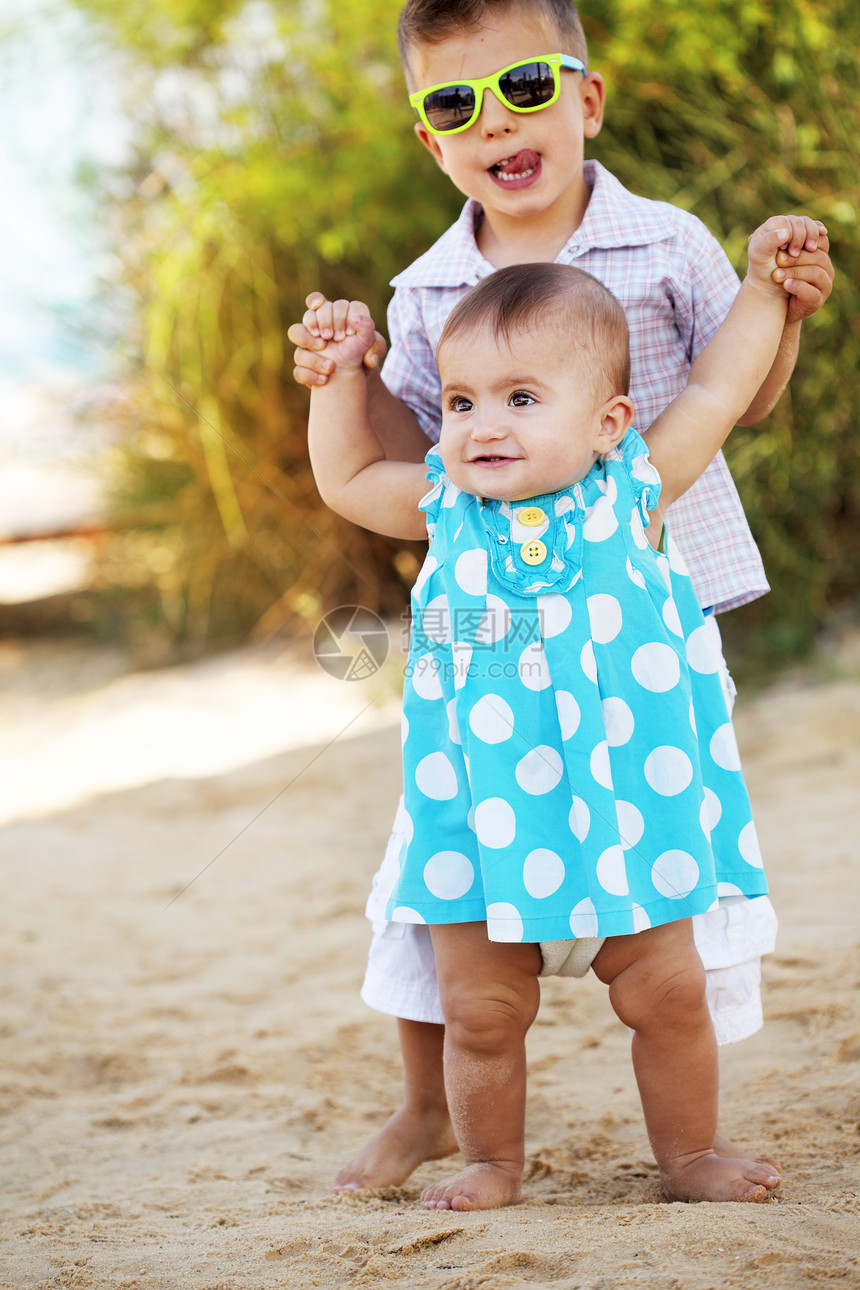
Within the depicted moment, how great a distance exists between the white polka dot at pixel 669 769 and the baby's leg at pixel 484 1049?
0.26 m

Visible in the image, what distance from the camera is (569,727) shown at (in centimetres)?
133

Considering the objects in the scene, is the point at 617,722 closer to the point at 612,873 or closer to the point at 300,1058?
the point at 612,873

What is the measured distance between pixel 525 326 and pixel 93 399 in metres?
4.59

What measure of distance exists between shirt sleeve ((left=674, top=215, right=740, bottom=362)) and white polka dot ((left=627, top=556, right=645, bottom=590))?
38 centimetres

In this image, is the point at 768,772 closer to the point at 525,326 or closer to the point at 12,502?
the point at 525,326

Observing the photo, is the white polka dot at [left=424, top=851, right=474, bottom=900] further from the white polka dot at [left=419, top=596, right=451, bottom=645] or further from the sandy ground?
the sandy ground

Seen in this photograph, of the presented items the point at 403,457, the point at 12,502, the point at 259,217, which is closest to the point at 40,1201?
the point at 403,457

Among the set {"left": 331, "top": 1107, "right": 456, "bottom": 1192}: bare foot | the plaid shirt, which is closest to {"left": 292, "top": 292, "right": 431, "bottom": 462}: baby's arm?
the plaid shirt

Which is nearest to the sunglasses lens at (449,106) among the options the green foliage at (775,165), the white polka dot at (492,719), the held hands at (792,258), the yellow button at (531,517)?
the held hands at (792,258)

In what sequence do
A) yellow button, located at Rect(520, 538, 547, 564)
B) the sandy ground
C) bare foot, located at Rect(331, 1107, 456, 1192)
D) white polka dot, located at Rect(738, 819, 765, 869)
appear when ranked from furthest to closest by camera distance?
1. bare foot, located at Rect(331, 1107, 456, 1192)
2. white polka dot, located at Rect(738, 819, 765, 869)
3. yellow button, located at Rect(520, 538, 547, 564)
4. the sandy ground

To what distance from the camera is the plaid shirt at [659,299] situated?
1.54 metres

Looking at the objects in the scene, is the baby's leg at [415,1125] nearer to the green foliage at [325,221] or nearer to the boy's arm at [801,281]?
the boy's arm at [801,281]

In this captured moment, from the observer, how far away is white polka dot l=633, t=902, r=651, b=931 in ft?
4.29

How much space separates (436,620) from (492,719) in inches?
6.0
